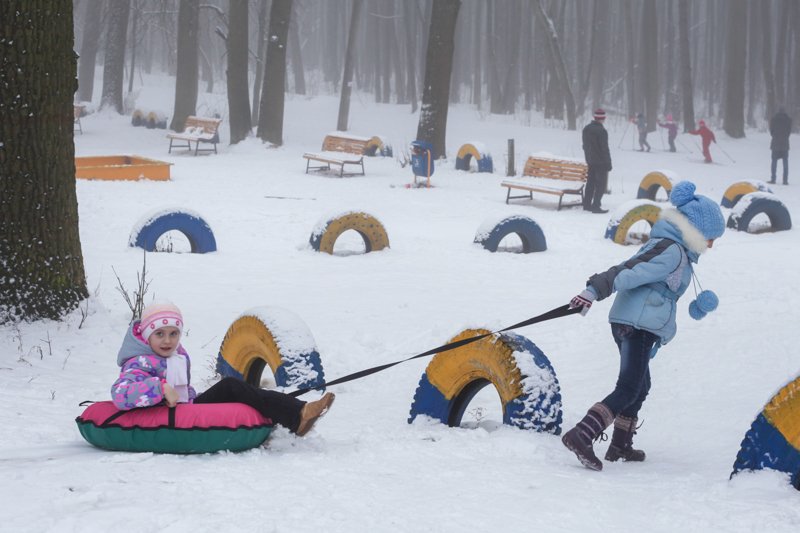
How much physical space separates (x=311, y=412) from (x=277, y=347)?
1217 millimetres

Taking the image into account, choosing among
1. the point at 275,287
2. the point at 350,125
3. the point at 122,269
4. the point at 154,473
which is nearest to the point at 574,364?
the point at 275,287

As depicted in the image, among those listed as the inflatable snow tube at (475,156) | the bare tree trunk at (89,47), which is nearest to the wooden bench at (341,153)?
the inflatable snow tube at (475,156)

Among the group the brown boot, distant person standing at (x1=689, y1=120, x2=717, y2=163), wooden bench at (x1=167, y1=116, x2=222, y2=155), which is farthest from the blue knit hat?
distant person standing at (x1=689, y1=120, x2=717, y2=163)

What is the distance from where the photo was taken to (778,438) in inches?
153

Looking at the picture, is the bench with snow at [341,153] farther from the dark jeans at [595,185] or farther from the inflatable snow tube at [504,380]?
the inflatable snow tube at [504,380]

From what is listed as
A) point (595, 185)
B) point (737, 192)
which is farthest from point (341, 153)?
point (737, 192)

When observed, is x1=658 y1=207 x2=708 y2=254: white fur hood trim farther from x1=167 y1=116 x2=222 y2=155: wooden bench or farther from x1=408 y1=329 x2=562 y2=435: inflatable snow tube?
x1=167 y1=116 x2=222 y2=155: wooden bench

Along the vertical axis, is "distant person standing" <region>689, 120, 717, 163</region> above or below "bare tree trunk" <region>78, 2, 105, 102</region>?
below

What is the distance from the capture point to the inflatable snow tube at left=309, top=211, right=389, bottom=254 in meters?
11.1

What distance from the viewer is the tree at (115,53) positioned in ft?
103

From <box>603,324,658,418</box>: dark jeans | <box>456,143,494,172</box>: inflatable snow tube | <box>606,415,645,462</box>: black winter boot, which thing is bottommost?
<box>606,415,645,462</box>: black winter boot

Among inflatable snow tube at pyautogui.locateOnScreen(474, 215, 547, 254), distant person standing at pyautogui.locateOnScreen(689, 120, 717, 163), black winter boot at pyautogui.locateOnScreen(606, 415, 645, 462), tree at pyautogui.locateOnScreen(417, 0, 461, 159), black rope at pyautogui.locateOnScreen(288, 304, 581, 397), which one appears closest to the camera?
black rope at pyautogui.locateOnScreen(288, 304, 581, 397)

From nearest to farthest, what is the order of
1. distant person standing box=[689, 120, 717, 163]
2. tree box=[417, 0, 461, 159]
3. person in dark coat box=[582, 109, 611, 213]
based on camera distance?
person in dark coat box=[582, 109, 611, 213]
tree box=[417, 0, 461, 159]
distant person standing box=[689, 120, 717, 163]

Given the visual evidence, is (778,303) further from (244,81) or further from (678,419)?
(244,81)
